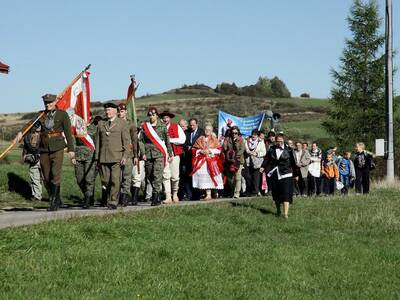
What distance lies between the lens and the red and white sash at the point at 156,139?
15891 mm

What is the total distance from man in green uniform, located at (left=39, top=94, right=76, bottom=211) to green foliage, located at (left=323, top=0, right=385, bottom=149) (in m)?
38.2

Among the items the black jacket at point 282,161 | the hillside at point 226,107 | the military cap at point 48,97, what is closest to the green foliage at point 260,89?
the hillside at point 226,107

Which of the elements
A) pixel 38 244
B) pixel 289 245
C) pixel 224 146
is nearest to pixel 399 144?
pixel 224 146

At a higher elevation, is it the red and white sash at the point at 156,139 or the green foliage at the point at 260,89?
the green foliage at the point at 260,89

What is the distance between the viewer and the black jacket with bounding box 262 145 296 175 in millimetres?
14758

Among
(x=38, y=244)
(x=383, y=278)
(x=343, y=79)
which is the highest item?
(x=343, y=79)

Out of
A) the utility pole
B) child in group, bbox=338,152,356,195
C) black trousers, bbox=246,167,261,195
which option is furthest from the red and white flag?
the utility pole

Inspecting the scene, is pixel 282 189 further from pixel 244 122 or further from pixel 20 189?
pixel 244 122

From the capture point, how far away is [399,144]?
142 ft

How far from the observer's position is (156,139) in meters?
15.9

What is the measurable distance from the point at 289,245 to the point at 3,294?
208 inches

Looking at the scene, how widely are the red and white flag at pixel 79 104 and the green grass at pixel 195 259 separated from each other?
3542 millimetres

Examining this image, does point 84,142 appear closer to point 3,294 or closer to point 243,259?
point 243,259

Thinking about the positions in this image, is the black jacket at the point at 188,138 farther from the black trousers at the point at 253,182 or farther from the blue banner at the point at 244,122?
the blue banner at the point at 244,122
